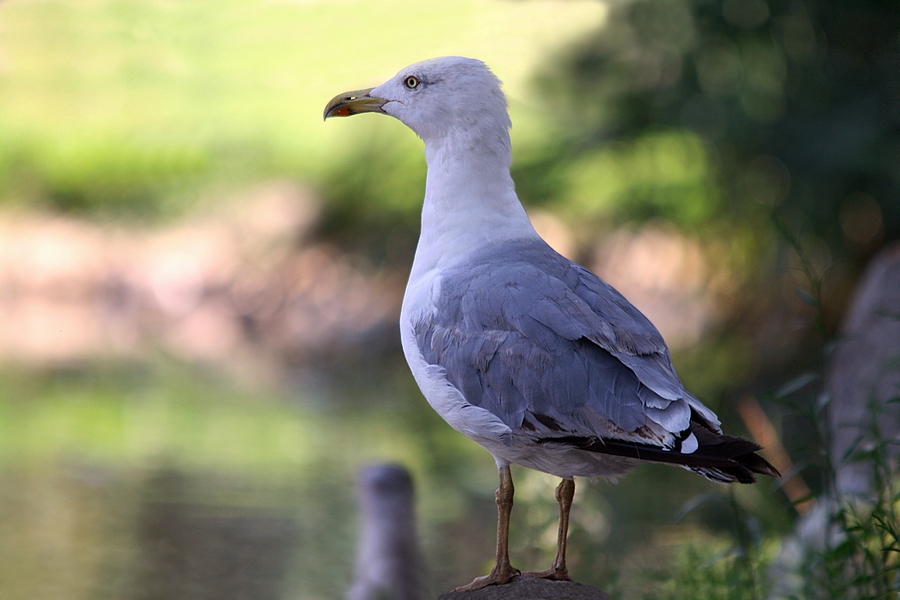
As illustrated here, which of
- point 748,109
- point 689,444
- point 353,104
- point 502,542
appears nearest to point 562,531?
point 502,542

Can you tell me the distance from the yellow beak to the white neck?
272 millimetres

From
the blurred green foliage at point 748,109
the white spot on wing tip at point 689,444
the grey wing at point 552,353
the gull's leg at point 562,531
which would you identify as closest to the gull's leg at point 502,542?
the gull's leg at point 562,531

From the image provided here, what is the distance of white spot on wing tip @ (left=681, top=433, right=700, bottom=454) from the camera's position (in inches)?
93.0

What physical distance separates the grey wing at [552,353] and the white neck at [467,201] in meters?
0.21

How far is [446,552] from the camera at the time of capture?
6188 millimetres

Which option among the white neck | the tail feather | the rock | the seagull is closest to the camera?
the tail feather

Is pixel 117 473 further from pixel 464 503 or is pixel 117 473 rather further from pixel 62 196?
pixel 62 196

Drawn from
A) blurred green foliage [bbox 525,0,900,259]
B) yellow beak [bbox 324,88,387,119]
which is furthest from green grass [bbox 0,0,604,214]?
yellow beak [bbox 324,88,387,119]

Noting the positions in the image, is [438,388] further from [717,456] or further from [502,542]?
[717,456]

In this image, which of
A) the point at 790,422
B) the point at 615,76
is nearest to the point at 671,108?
the point at 615,76

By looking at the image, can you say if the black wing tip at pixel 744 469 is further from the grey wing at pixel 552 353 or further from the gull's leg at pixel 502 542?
the gull's leg at pixel 502 542

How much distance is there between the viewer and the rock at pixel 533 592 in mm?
2850

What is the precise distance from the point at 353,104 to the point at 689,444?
1702 mm

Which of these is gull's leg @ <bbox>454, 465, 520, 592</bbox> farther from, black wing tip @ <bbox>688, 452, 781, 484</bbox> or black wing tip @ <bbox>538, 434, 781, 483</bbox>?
black wing tip @ <bbox>688, 452, 781, 484</bbox>
